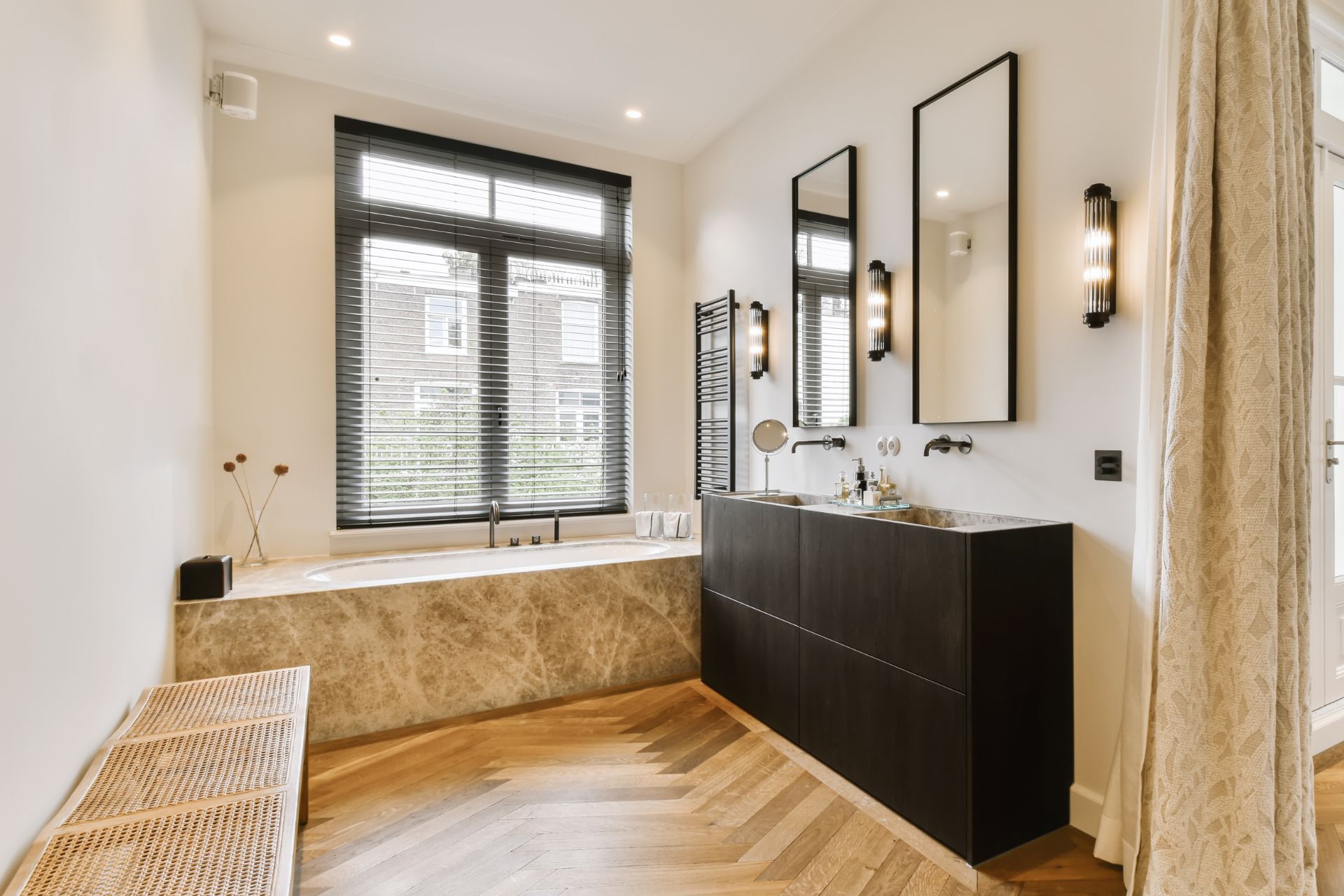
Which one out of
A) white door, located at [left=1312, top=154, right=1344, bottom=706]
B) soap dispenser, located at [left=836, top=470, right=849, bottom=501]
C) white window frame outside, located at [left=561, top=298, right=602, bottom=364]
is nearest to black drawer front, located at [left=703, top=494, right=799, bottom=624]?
soap dispenser, located at [left=836, top=470, right=849, bottom=501]

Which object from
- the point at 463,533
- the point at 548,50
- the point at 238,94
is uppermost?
the point at 548,50

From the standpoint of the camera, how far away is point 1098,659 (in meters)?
1.87

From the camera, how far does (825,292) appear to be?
2.95 meters

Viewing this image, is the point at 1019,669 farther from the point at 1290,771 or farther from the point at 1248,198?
the point at 1248,198

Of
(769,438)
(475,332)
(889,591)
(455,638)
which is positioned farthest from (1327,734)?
(475,332)

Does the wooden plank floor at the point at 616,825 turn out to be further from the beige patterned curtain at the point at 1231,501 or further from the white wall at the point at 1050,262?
the white wall at the point at 1050,262

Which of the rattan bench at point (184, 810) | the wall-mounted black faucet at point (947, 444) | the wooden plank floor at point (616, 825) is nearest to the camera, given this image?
the rattan bench at point (184, 810)

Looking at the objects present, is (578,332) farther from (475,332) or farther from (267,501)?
(267,501)

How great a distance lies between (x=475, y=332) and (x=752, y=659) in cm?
228

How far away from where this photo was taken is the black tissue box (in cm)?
232

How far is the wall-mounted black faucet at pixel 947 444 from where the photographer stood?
2.28 meters

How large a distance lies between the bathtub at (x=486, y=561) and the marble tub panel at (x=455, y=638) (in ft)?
0.51

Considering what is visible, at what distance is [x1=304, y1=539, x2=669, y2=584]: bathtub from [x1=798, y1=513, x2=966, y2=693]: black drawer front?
1.01 meters

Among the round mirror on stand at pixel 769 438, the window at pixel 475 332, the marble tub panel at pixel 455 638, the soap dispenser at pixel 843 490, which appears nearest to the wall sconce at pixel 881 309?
the soap dispenser at pixel 843 490
